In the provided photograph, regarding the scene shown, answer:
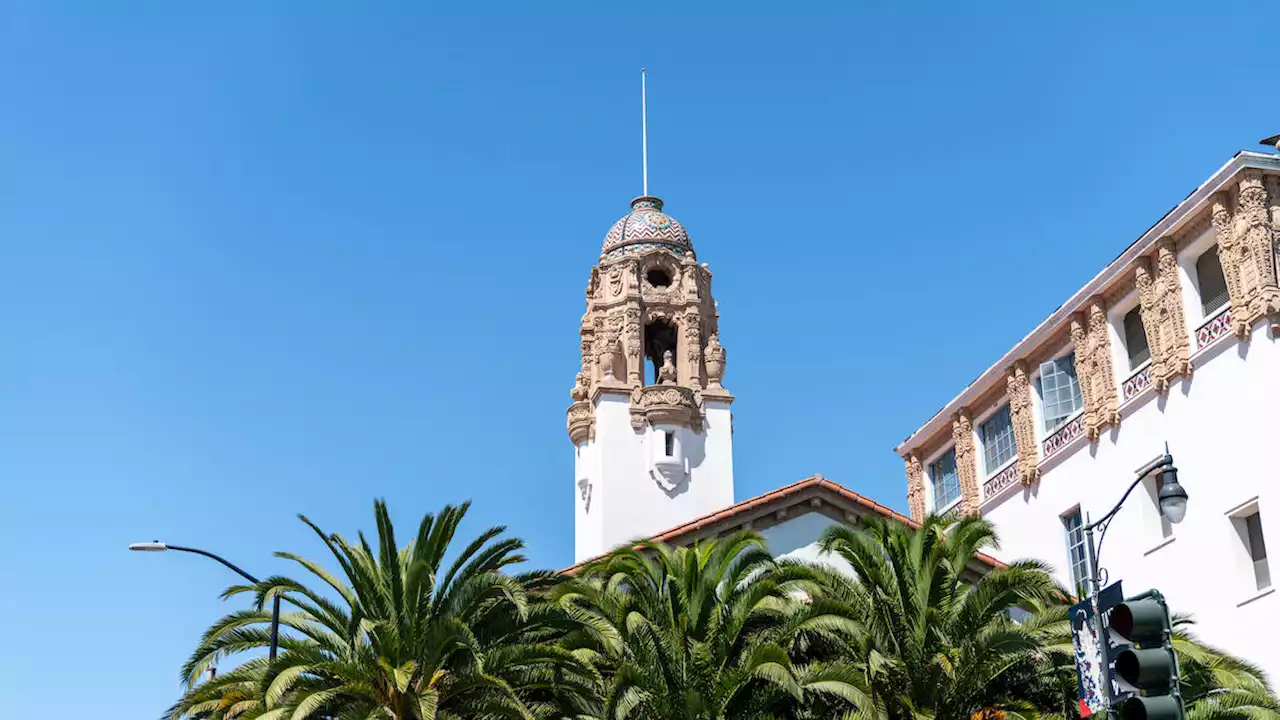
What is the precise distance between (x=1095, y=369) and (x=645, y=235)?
2064cm

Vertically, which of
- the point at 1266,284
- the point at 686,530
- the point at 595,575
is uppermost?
the point at 1266,284

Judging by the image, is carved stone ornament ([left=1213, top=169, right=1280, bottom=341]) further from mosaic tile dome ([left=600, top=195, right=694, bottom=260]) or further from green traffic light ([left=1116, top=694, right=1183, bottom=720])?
mosaic tile dome ([left=600, top=195, right=694, bottom=260])

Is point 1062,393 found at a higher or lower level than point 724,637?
higher

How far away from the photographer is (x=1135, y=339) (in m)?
34.1

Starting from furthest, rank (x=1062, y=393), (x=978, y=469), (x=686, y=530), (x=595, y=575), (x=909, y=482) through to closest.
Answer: (x=909, y=482) < (x=978, y=469) < (x=1062, y=393) < (x=686, y=530) < (x=595, y=575)

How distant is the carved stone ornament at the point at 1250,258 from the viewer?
28.9 meters

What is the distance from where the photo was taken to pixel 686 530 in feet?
111

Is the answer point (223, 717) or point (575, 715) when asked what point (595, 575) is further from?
point (223, 717)

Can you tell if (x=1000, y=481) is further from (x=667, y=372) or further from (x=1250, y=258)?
(x=667, y=372)

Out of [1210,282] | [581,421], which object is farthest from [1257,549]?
[581,421]

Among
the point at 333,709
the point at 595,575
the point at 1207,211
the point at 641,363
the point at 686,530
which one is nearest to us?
the point at 333,709

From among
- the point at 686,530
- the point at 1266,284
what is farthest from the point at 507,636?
the point at 1266,284

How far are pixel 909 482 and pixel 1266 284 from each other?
717 inches

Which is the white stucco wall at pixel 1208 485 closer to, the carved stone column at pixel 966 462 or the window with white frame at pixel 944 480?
the carved stone column at pixel 966 462
